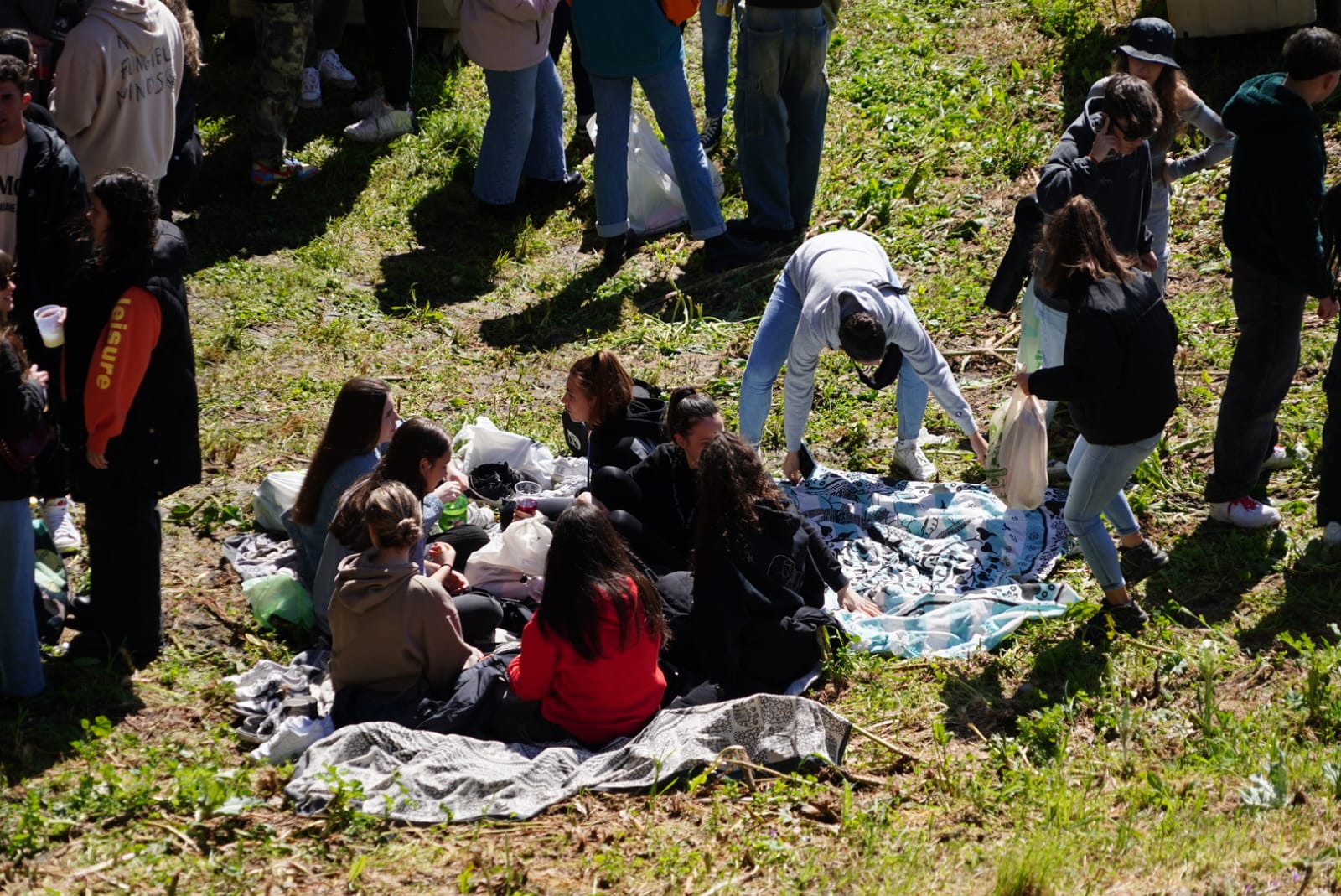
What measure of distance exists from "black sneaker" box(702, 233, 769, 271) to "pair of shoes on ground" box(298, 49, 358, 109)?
3500 millimetres

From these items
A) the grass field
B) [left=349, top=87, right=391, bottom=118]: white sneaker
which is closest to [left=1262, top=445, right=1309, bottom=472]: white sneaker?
the grass field

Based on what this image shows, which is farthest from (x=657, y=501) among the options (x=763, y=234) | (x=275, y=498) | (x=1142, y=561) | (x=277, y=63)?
(x=277, y=63)

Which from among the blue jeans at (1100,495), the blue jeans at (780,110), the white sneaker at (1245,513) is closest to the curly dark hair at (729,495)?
the blue jeans at (1100,495)

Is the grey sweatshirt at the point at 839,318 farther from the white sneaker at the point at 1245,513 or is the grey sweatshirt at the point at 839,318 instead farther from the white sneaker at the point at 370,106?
the white sneaker at the point at 370,106

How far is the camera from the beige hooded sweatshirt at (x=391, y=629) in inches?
190

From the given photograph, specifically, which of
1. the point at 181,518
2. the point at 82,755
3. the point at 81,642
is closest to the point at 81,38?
the point at 181,518

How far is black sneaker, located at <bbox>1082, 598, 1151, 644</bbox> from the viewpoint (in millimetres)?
5266

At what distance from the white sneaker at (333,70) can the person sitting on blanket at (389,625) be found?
21.2 ft

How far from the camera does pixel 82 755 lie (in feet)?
15.2

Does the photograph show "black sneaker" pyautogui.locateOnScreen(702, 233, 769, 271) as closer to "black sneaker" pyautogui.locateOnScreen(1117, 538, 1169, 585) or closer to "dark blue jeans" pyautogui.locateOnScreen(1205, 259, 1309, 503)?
"dark blue jeans" pyautogui.locateOnScreen(1205, 259, 1309, 503)

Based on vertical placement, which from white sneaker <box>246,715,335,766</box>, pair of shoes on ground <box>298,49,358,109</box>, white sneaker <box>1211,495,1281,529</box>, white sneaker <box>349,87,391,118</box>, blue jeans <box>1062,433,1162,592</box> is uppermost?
pair of shoes on ground <box>298,49,358,109</box>

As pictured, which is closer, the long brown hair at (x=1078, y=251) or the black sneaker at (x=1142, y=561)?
the long brown hair at (x=1078, y=251)

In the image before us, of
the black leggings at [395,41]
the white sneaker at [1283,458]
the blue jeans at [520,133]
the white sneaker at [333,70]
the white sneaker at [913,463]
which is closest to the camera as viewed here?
the white sneaker at [1283,458]

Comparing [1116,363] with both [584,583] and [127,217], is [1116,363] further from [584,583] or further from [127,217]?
[127,217]
